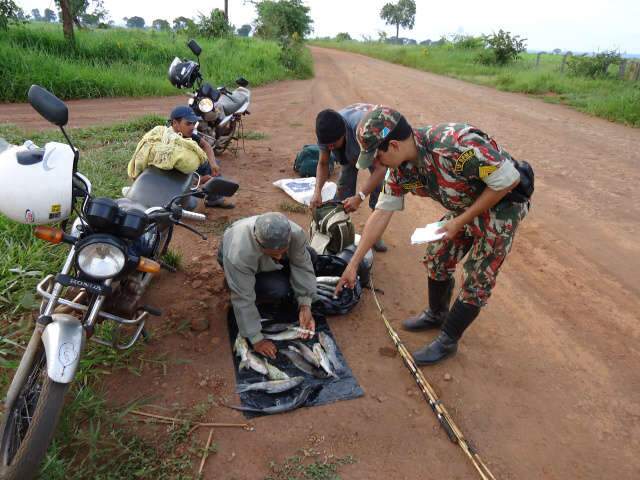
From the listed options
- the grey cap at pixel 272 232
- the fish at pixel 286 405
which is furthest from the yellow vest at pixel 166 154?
the fish at pixel 286 405

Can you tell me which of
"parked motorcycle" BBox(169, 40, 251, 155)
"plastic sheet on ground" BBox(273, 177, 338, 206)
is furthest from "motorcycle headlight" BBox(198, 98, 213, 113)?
"plastic sheet on ground" BBox(273, 177, 338, 206)

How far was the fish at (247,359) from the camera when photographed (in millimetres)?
2918

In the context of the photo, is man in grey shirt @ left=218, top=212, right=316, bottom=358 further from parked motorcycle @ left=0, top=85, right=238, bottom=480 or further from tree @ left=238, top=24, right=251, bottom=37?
tree @ left=238, top=24, right=251, bottom=37

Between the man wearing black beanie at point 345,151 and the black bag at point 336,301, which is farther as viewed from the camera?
the man wearing black beanie at point 345,151

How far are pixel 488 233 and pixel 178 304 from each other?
2.34m

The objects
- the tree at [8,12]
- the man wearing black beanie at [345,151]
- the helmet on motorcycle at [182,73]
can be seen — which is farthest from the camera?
the tree at [8,12]

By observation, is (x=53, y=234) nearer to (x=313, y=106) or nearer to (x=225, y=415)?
(x=225, y=415)

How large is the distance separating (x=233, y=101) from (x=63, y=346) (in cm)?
540

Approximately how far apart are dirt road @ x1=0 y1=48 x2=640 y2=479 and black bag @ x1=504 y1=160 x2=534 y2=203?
123cm

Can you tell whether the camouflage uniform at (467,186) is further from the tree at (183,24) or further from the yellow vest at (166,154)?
the tree at (183,24)

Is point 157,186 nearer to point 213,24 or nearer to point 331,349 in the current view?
point 331,349

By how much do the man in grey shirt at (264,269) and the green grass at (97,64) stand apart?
8.62 m

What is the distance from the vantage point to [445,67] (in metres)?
21.2

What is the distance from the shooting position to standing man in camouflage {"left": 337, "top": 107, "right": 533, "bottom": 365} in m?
2.43
